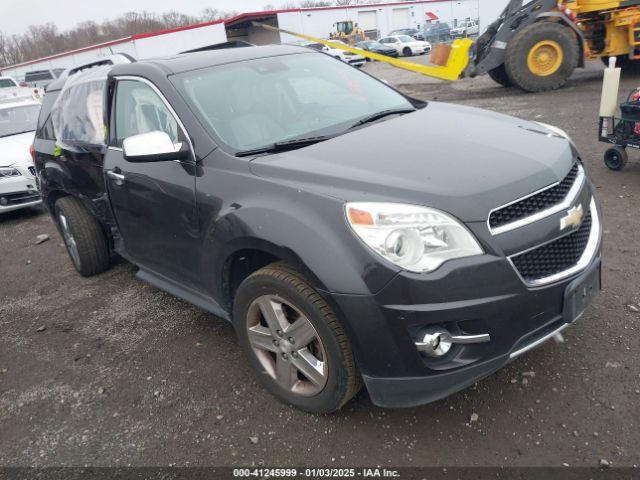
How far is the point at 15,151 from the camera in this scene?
741 centimetres

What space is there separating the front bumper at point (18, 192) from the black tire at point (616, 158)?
24.0 ft

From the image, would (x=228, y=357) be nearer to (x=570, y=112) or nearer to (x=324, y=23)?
(x=570, y=112)

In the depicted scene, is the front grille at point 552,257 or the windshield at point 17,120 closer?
the front grille at point 552,257

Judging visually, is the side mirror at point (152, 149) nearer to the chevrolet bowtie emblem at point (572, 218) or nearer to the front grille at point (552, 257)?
the front grille at point (552, 257)

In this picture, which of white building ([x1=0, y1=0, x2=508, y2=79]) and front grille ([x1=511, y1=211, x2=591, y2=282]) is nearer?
front grille ([x1=511, y1=211, x2=591, y2=282])

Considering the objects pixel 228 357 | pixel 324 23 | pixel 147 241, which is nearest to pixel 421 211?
pixel 228 357

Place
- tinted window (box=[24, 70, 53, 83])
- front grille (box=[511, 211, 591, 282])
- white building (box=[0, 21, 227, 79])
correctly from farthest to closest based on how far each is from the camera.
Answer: tinted window (box=[24, 70, 53, 83])
white building (box=[0, 21, 227, 79])
front grille (box=[511, 211, 591, 282])

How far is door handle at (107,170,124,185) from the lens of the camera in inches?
133

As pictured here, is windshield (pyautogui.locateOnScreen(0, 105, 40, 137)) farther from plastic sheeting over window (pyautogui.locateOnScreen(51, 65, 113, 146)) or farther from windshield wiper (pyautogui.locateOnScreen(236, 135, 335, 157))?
windshield wiper (pyautogui.locateOnScreen(236, 135, 335, 157))

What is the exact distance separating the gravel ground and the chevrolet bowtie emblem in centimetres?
81

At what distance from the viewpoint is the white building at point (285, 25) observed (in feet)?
120

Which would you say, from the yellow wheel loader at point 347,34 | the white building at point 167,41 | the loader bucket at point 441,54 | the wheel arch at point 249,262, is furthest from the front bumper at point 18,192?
the yellow wheel loader at point 347,34

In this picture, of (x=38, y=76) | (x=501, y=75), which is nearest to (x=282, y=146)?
(x=501, y=75)

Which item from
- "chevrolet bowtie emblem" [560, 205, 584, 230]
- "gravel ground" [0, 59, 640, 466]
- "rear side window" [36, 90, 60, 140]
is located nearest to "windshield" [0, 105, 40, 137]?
"rear side window" [36, 90, 60, 140]
